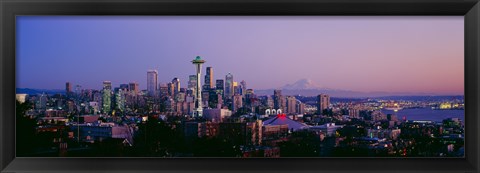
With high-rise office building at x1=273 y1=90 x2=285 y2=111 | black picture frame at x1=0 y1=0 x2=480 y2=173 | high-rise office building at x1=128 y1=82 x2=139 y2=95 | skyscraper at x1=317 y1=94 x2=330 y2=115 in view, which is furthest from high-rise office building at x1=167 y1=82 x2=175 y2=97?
skyscraper at x1=317 y1=94 x2=330 y2=115

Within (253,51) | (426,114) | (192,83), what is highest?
(253,51)

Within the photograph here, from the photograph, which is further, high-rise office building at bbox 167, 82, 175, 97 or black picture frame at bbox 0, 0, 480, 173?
high-rise office building at bbox 167, 82, 175, 97

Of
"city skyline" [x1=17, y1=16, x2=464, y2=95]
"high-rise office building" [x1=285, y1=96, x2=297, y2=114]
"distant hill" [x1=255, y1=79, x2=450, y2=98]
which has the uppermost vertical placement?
"city skyline" [x1=17, y1=16, x2=464, y2=95]

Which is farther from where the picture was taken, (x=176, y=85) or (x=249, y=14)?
(x=176, y=85)

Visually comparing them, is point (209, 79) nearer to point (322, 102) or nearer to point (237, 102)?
point (237, 102)

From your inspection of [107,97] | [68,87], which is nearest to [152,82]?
[107,97]

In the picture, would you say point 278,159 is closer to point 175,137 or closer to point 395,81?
point 175,137

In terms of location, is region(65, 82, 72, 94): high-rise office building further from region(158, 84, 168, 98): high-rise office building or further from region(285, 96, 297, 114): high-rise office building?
region(285, 96, 297, 114): high-rise office building

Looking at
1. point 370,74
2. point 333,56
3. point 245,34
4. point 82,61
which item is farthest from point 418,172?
point 82,61
